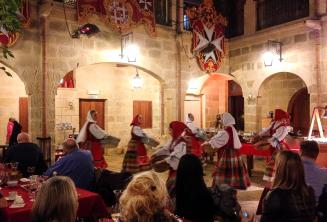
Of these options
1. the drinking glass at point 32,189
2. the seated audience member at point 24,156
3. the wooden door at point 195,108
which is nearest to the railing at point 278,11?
the wooden door at point 195,108

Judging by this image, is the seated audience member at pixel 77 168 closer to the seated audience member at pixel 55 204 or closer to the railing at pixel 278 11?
the seated audience member at pixel 55 204

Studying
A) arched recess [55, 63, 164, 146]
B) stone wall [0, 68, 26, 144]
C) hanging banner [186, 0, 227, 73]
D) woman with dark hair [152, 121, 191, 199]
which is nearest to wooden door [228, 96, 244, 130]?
arched recess [55, 63, 164, 146]

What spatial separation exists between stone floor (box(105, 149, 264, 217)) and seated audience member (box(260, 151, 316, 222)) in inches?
119

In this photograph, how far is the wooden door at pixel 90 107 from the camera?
41.4ft

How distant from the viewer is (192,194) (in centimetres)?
322

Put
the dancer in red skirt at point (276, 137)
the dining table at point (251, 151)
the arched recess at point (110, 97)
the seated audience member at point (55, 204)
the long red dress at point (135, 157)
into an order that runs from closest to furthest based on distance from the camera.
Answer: the seated audience member at point (55, 204)
the dancer in red skirt at point (276, 137)
the dining table at point (251, 151)
the long red dress at point (135, 157)
the arched recess at point (110, 97)

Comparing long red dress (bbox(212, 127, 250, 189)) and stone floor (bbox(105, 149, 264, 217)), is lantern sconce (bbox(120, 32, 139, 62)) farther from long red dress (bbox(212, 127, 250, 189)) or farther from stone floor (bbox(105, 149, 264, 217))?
long red dress (bbox(212, 127, 250, 189))

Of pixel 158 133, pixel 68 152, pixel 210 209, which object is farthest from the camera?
pixel 158 133

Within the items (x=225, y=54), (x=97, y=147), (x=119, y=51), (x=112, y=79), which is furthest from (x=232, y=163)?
(x=112, y=79)

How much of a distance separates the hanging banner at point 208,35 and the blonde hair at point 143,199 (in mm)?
9191

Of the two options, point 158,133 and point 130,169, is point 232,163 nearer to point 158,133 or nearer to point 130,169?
point 130,169

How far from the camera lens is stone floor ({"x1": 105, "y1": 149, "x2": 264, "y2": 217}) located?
6.18 m

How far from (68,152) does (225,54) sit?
8433mm

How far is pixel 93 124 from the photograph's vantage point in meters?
7.62
